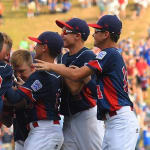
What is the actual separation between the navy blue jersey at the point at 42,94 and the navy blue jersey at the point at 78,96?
195 millimetres

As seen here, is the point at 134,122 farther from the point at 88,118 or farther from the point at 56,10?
the point at 56,10

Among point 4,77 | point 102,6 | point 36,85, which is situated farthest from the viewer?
point 102,6

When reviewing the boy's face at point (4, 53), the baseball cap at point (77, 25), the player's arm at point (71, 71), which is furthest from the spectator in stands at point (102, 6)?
the boy's face at point (4, 53)

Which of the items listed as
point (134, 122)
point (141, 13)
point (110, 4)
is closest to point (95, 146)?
point (134, 122)

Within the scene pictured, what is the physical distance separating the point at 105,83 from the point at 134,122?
0.52 metres

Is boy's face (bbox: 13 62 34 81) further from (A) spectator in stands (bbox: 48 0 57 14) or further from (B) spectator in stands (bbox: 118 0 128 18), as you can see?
(A) spectator in stands (bbox: 48 0 57 14)

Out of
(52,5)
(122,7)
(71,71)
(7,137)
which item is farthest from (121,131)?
(52,5)

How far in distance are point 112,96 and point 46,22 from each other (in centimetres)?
2219

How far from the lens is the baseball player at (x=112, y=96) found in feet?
17.3

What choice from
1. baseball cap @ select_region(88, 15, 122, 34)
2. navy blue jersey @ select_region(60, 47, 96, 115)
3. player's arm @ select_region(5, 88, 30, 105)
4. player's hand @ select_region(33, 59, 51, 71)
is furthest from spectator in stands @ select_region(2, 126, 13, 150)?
player's hand @ select_region(33, 59, 51, 71)

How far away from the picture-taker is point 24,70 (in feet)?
18.8

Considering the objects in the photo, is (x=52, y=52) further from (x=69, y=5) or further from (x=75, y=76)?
(x=69, y=5)

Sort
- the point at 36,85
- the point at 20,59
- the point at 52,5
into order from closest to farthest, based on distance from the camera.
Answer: the point at 36,85, the point at 20,59, the point at 52,5

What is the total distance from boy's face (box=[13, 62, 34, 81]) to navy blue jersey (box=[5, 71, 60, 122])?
0.92 feet
